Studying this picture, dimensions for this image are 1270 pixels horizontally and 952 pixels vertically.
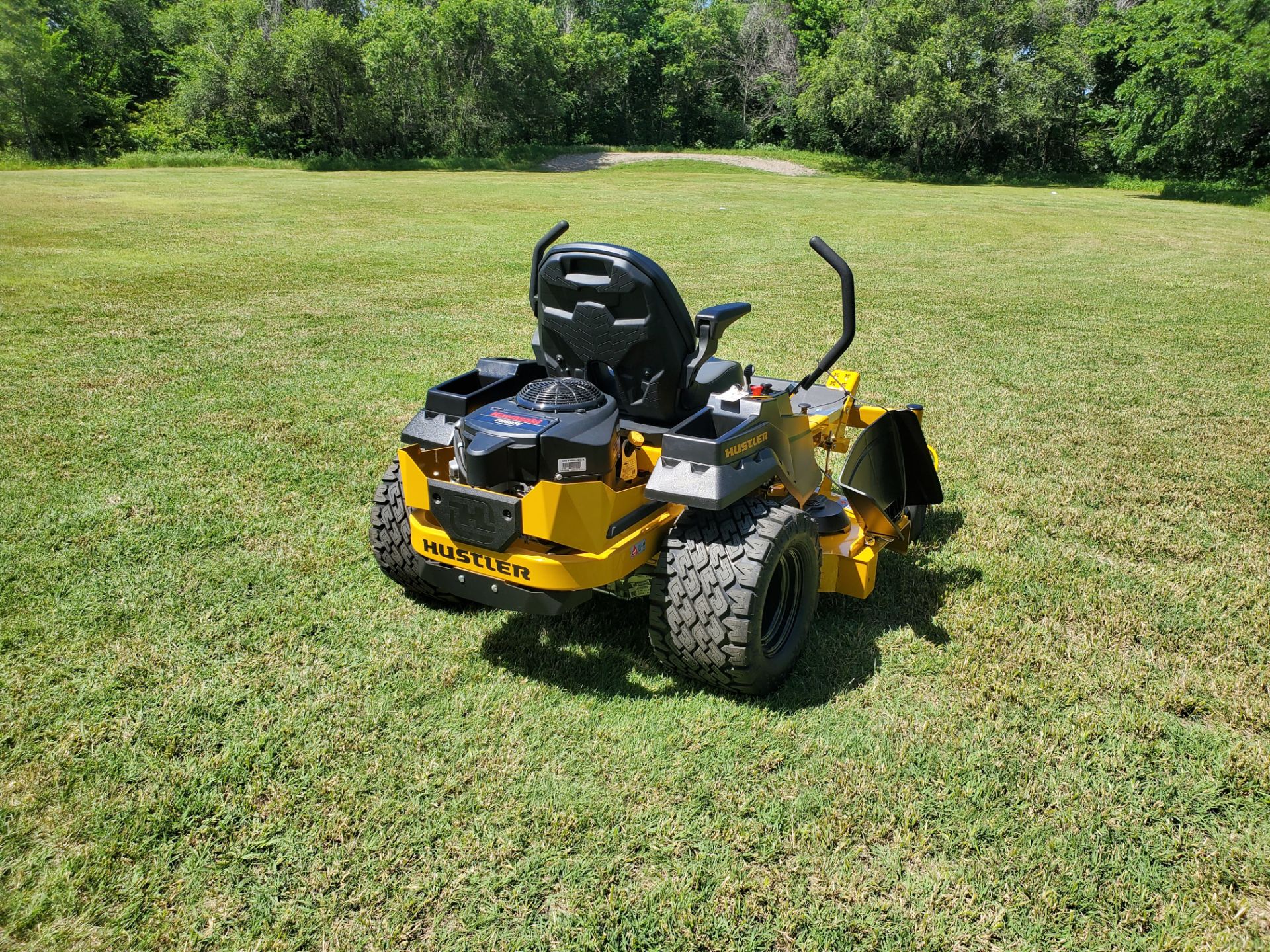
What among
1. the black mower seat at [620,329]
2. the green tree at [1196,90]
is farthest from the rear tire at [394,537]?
the green tree at [1196,90]

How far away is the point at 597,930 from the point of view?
2080 millimetres

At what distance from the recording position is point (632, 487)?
2979 mm

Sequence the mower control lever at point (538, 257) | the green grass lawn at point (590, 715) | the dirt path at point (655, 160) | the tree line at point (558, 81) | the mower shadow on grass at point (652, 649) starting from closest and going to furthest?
the green grass lawn at point (590, 715) → the mower shadow on grass at point (652, 649) → the mower control lever at point (538, 257) → the tree line at point (558, 81) → the dirt path at point (655, 160)

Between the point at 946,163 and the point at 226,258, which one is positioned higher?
the point at 946,163

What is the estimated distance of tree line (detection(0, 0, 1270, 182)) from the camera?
29578 mm

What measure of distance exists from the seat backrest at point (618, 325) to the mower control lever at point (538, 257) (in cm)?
9

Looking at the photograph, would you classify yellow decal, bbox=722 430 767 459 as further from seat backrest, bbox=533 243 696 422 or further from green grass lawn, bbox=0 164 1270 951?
green grass lawn, bbox=0 164 1270 951

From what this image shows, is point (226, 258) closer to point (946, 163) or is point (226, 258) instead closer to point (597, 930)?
point (597, 930)

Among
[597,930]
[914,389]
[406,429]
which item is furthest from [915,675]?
[914,389]

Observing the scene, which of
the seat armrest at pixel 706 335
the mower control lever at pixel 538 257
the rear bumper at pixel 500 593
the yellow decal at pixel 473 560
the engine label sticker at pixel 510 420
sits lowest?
the rear bumper at pixel 500 593

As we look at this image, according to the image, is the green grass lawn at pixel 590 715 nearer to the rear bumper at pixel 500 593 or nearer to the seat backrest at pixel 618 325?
the rear bumper at pixel 500 593

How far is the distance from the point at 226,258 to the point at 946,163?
33209 mm

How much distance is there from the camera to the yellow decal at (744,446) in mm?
2746

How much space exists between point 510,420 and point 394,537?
88 cm
